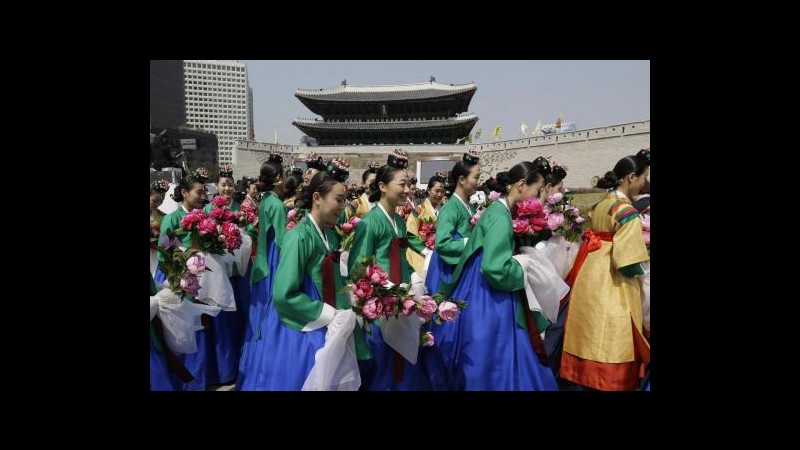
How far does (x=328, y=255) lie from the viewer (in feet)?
9.17

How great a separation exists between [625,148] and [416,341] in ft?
110

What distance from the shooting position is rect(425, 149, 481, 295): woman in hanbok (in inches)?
166

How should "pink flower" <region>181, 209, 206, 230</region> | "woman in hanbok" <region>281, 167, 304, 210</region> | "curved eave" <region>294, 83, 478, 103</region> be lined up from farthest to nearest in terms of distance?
"curved eave" <region>294, 83, 478, 103</region>
"woman in hanbok" <region>281, 167, 304, 210</region>
"pink flower" <region>181, 209, 206, 230</region>

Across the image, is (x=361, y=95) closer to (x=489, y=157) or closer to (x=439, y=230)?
(x=489, y=157)

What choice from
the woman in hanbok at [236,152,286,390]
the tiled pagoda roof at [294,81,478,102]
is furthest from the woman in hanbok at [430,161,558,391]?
the tiled pagoda roof at [294,81,478,102]

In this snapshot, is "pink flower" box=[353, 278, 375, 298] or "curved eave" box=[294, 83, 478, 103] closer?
"pink flower" box=[353, 278, 375, 298]

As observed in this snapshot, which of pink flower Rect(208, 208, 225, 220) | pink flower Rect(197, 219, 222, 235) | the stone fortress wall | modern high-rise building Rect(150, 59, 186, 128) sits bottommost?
pink flower Rect(197, 219, 222, 235)

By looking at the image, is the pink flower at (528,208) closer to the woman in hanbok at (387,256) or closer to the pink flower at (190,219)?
the woman in hanbok at (387,256)

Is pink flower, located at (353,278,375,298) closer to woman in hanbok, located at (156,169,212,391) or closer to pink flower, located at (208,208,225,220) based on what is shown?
woman in hanbok, located at (156,169,212,391)

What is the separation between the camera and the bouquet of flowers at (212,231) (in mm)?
4188

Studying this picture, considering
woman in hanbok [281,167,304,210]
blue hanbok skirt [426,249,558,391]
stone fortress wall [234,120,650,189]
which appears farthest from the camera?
stone fortress wall [234,120,650,189]

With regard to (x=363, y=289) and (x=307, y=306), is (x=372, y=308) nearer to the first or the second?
(x=363, y=289)

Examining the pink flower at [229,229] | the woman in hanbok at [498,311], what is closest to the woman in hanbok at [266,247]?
the pink flower at [229,229]

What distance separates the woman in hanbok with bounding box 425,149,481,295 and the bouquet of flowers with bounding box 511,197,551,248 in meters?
0.81
